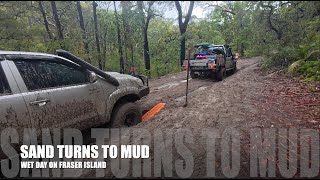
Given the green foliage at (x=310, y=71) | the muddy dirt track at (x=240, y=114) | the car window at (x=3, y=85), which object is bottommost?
the muddy dirt track at (x=240, y=114)

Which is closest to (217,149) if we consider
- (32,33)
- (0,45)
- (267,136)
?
(267,136)

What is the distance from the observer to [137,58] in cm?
2520

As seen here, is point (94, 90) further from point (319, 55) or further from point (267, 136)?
point (319, 55)

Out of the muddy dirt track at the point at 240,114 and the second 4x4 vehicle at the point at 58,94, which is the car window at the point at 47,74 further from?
the muddy dirt track at the point at 240,114

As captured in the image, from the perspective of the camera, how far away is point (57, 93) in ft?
13.4

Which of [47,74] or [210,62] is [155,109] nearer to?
[47,74]

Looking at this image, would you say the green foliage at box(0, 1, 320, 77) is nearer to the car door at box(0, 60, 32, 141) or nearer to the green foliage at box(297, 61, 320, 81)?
the green foliage at box(297, 61, 320, 81)

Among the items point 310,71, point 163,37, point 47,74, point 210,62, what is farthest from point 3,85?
point 163,37

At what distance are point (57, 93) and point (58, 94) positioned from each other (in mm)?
21

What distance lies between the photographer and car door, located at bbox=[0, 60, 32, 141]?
3.38 metres

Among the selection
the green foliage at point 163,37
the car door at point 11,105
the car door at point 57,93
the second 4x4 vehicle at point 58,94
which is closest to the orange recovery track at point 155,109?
the second 4x4 vehicle at point 58,94

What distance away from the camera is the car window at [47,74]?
3846mm

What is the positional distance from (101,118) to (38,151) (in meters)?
1.25

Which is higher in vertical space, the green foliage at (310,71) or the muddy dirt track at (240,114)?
the green foliage at (310,71)
